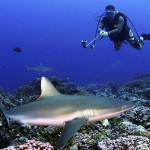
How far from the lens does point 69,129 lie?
423 centimetres

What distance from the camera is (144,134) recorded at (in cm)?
688

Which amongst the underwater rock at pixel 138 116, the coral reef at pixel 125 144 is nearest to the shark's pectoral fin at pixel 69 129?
the coral reef at pixel 125 144

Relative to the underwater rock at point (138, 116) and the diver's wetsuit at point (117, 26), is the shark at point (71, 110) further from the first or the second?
the diver's wetsuit at point (117, 26)

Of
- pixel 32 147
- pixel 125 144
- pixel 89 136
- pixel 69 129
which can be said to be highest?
pixel 69 129

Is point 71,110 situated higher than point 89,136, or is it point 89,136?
point 71,110

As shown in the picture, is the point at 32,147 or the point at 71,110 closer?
the point at 71,110

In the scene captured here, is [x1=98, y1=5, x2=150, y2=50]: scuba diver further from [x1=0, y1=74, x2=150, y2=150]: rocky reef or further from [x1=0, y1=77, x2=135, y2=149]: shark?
[x1=0, y1=77, x2=135, y2=149]: shark

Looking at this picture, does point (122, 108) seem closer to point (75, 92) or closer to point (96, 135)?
point (96, 135)

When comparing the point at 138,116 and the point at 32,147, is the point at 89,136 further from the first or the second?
the point at 138,116

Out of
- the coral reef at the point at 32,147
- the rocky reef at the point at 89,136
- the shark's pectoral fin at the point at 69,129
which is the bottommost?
the rocky reef at the point at 89,136

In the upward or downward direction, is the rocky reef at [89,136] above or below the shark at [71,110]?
below

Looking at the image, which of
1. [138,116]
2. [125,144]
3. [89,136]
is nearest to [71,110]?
[125,144]

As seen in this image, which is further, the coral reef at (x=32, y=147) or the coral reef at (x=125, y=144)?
the coral reef at (x=125, y=144)

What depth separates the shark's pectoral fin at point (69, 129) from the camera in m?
3.99
